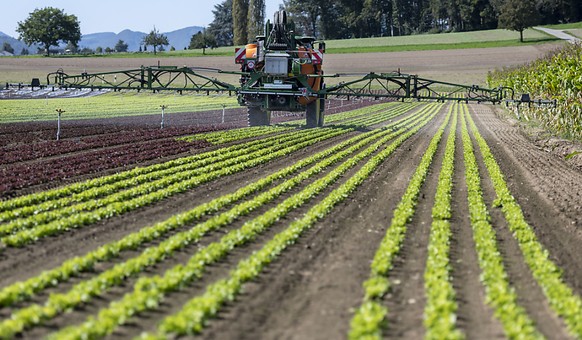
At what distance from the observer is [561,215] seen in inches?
512

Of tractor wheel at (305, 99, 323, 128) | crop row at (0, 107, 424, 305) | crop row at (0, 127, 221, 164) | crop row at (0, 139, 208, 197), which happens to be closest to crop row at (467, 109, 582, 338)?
crop row at (0, 107, 424, 305)

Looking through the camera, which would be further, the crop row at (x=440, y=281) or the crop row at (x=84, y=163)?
the crop row at (x=84, y=163)

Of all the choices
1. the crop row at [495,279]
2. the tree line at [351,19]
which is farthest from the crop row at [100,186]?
the tree line at [351,19]

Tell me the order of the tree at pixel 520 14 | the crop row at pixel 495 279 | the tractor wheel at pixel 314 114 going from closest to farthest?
the crop row at pixel 495 279 → the tractor wheel at pixel 314 114 → the tree at pixel 520 14

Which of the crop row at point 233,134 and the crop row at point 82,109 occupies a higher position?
the crop row at point 82,109

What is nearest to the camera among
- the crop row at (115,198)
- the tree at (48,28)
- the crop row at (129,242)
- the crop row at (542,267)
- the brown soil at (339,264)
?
the brown soil at (339,264)

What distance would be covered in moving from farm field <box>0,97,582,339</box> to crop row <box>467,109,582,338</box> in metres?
0.03

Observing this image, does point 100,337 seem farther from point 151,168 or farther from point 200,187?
point 151,168

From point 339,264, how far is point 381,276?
0.76 metres

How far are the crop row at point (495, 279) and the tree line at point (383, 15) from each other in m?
98.2

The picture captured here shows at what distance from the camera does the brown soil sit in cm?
691

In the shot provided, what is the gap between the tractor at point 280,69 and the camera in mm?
27469

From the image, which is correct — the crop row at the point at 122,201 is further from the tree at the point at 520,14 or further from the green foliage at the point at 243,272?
the tree at the point at 520,14

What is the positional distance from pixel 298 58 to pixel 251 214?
16524mm
